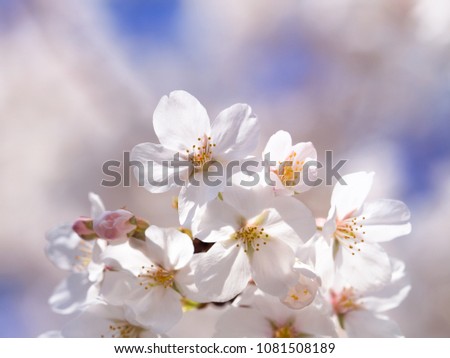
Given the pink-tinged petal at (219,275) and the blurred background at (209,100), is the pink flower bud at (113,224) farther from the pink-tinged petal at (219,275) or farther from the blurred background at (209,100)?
the blurred background at (209,100)

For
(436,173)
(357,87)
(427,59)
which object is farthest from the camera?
(357,87)

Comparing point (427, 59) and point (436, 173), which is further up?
point (427, 59)

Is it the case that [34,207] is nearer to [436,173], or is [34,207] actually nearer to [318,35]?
[318,35]

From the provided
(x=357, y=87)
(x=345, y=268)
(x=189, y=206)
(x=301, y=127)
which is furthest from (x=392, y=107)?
(x=189, y=206)

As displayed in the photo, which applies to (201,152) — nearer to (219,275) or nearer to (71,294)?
(219,275)

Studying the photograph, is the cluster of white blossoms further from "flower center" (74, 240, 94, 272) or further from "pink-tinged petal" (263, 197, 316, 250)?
"flower center" (74, 240, 94, 272)

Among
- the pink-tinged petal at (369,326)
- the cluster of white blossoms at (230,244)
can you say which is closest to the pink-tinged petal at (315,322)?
the cluster of white blossoms at (230,244)
